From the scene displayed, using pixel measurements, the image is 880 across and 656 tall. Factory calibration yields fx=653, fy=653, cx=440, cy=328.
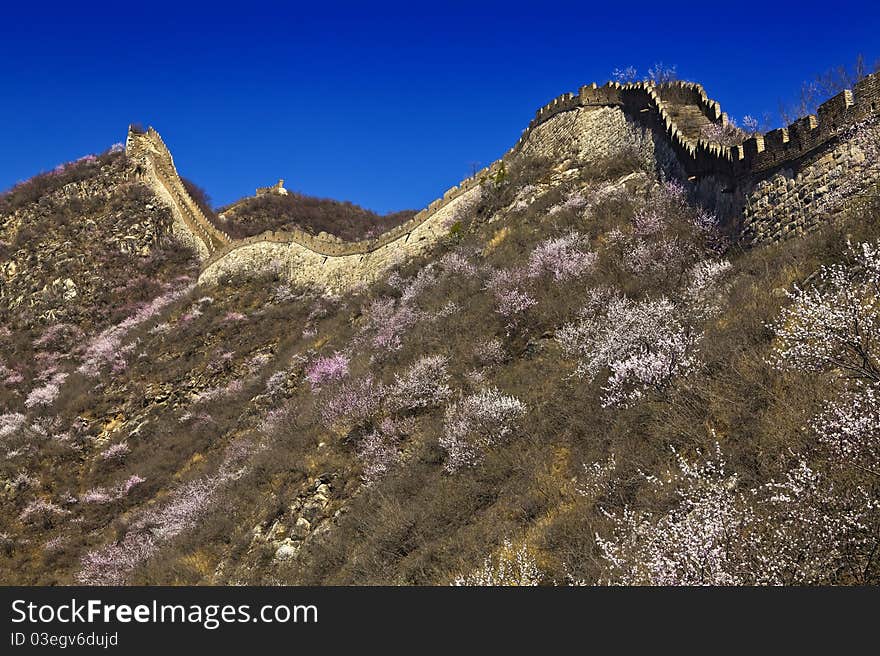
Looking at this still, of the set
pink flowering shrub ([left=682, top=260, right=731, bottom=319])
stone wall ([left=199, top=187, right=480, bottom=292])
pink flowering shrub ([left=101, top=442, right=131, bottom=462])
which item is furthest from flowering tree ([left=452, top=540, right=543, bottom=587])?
stone wall ([left=199, top=187, right=480, bottom=292])

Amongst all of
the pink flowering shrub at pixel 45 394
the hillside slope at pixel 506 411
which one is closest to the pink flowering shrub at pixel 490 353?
the hillside slope at pixel 506 411

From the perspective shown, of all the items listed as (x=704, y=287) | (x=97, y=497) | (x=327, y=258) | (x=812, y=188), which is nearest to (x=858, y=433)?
(x=704, y=287)

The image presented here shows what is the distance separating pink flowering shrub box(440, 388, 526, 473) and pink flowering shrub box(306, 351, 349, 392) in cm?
890

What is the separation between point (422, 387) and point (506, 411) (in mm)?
4140

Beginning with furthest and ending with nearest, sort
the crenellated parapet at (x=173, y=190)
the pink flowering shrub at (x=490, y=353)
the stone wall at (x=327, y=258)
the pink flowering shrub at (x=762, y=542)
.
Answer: the crenellated parapet at (x=173, y=190) < the stone wall at (x=327, y=258) < the pink flowering shrub at (x=490, y=353) < the pink flowering shrub at (x=762, y=542)

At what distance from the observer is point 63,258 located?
4581 centimetres

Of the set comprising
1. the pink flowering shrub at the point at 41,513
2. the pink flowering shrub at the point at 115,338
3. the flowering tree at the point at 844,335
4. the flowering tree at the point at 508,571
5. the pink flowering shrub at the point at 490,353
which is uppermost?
the pink flowering shrub at the point at 115,338

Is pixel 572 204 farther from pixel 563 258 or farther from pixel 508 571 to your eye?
pixel 508 571

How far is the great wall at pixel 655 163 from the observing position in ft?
45.5

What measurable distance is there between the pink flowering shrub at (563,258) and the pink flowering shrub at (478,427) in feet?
21.7

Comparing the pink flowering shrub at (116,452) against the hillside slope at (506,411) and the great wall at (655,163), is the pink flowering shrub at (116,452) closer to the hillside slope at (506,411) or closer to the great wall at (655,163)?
the hillside slope at (506,411)

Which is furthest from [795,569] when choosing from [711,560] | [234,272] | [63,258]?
[63,258]

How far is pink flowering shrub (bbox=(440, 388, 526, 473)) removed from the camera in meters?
12.5

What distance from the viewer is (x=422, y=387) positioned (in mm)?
16578
